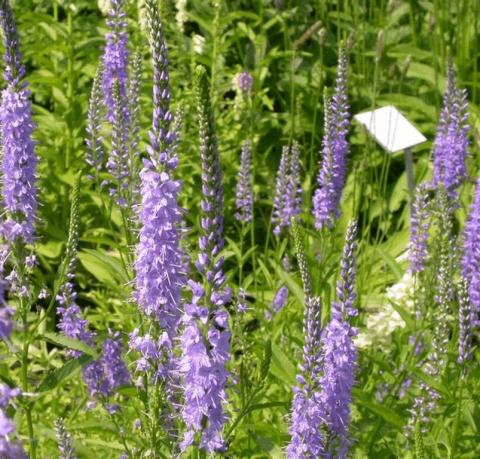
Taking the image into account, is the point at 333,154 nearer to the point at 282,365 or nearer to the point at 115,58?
the point at 115,58

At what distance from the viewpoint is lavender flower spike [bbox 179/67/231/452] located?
2.28 metres

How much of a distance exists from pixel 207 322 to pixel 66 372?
774mm

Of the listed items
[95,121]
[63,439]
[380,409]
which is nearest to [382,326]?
[380,409]

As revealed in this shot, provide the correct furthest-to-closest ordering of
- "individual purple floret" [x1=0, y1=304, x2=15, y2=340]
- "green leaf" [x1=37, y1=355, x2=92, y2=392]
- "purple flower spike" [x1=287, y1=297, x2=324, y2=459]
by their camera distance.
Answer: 1. "green leaf" [x1=37, y1=355, x2=92, y2=392]
2. "purple flower spike" [x1=287, y1=297, x2=324, y2=459]
3. "individual purple floret" [x1=0, y1=304, x2=15, y2=340]

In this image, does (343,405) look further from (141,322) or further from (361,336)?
(361,336)

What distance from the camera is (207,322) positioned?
8.36ft

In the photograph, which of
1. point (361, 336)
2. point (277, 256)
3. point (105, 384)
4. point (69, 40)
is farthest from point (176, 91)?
point (105, 384)

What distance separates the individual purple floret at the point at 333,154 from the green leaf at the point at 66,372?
1900mm

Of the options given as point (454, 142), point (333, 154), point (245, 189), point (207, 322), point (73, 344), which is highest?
point (454, 142)

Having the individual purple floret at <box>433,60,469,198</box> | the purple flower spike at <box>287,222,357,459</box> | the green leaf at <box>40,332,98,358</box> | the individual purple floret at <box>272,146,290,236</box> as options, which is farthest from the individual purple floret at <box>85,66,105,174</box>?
the individual purple floret at <box>433,60,469,198</box>

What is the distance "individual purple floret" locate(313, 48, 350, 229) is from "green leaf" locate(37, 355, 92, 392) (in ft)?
6.23

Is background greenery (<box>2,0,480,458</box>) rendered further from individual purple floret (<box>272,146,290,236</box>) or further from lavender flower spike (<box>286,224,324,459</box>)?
lavender flower spike (<box>286,224,324,459</box>)

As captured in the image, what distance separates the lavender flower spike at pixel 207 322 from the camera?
2.28 m

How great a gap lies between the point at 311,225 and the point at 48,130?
2.17 metres
